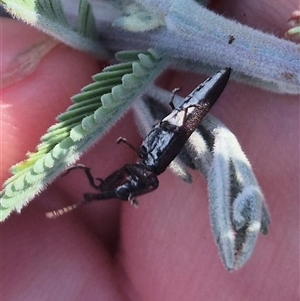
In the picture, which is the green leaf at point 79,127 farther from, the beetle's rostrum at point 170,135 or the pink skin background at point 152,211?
the pink skin background at point 152,211

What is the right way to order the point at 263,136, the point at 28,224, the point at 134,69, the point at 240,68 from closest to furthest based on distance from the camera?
the point at 134,69, the point at 240,68, the point at 263,136, the point at 28,224

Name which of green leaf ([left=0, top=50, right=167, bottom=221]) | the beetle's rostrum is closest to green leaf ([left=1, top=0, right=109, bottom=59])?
green leaf ([left=0, top=50, right=167, bottom=221])

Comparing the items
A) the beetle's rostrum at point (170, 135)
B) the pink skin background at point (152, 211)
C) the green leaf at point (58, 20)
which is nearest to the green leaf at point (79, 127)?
the beetle's rostrum at point (170, 135)

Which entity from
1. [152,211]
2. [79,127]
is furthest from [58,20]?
[152,211]

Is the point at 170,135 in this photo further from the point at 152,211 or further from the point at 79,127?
the point at 152,211

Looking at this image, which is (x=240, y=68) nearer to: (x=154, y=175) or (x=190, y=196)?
(x=154, y=175)

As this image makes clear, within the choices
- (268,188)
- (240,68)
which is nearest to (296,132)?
(268,188)
